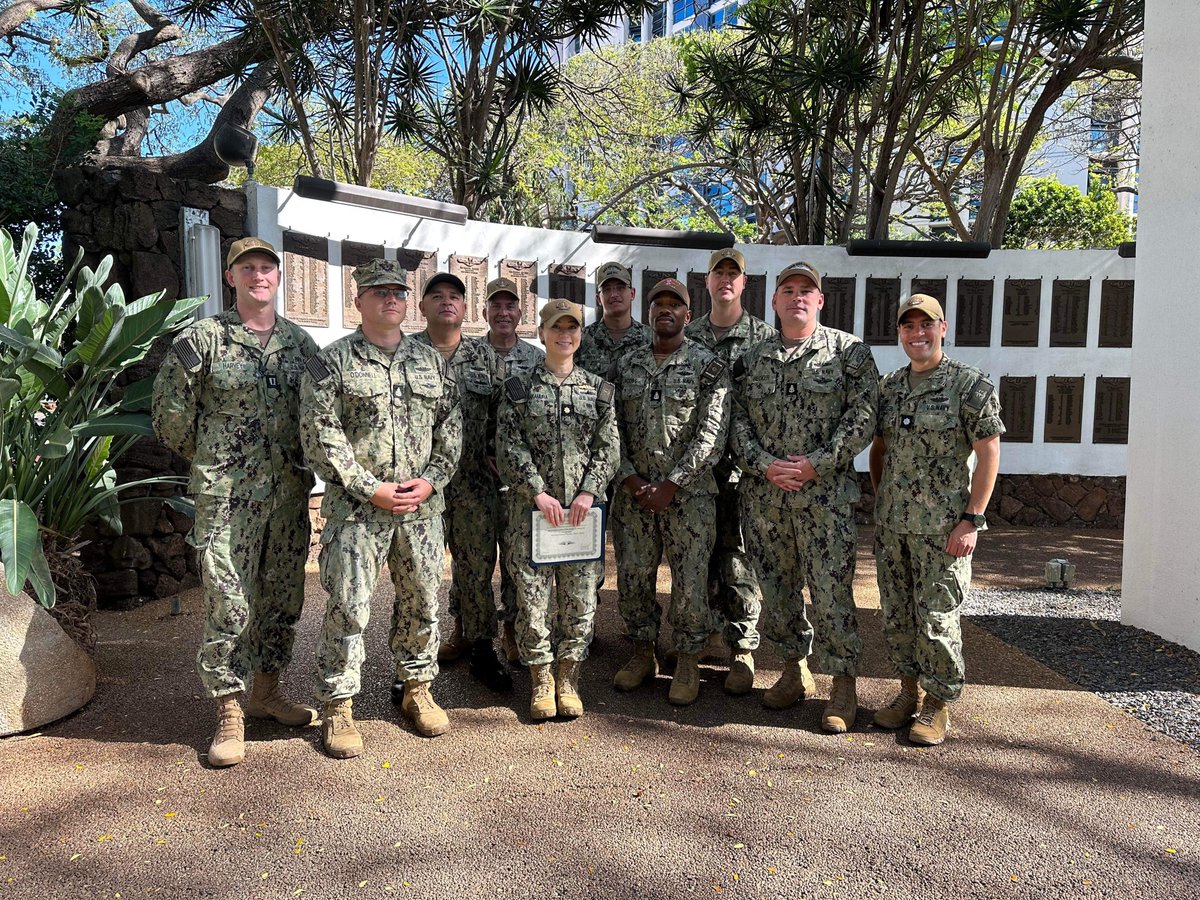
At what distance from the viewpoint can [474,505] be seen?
4016mm

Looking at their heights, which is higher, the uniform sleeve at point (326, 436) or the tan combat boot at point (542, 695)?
the uniform sleeve at point (326, 436)

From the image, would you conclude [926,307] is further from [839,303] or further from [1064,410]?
[1064,410]

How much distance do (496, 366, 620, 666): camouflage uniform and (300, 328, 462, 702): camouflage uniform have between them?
27 cm

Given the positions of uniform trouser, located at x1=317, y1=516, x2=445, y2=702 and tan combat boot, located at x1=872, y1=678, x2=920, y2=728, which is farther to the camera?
tan combat boot, located at x1=872, y1=678, x2=920, y2=728

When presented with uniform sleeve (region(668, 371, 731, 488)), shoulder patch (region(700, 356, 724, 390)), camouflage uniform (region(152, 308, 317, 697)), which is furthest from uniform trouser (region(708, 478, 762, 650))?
camouflage uniform (region(152, 308, 317, 697))

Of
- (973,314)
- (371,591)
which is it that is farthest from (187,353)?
(973,314)

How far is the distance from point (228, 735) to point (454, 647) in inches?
50.6

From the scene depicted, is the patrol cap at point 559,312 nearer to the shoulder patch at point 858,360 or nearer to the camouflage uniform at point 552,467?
the camouflage uniform at point 552,467

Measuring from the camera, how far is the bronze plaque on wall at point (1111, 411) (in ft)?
25.7

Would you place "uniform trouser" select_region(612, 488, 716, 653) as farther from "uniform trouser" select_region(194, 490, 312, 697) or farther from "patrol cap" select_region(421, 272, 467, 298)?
"uniform trouser" select_region(194, 490, 312, 697)

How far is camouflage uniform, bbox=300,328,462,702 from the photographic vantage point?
10.2 feet

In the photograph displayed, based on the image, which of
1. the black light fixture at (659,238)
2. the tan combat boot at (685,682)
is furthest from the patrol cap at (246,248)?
the black light fixture at (659,238)

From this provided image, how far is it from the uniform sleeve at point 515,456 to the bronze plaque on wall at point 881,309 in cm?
508

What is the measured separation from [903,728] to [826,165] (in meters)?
7.20
